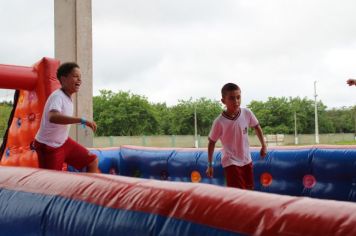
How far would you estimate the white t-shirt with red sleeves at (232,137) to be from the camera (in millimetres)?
2879

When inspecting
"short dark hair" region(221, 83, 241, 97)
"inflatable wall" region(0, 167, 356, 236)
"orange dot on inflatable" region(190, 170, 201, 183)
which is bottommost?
"orange dot on inflatable" region(190, 170, 201, 183)

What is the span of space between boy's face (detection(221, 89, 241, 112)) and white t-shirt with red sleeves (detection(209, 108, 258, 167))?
6 centimetres

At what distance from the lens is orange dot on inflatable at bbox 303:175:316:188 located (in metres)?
3.17

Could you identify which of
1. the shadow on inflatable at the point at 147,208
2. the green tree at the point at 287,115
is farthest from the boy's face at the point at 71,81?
the green tree at the point at 287,115

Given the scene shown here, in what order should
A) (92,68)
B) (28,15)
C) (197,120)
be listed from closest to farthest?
(92,68) → (28,15) → (197,120)

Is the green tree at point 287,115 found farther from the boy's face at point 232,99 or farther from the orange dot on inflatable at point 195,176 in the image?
the boy's face at point 232,99

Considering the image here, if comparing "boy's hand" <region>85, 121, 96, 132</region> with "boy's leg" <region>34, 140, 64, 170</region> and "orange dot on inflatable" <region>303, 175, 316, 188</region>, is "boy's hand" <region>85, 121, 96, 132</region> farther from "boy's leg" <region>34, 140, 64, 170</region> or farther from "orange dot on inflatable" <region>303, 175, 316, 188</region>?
"orange dot on inflatable" <region>303, 175, 316, 188</region>

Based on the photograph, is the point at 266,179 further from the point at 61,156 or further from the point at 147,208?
the point at 147,208

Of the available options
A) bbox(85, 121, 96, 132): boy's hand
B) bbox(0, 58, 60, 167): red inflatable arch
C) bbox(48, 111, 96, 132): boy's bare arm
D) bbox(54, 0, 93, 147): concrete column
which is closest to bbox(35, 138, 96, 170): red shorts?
bbox(48, 111, 96, 132): boy's bare arm

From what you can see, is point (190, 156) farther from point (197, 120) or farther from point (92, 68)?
point (197, 120)

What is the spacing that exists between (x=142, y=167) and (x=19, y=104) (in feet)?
3.73

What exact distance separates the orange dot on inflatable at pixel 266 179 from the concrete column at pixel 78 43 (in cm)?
248

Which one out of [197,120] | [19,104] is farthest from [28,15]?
[197,120]

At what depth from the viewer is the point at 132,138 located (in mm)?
13898
